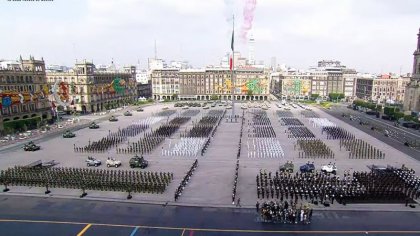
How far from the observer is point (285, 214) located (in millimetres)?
28031

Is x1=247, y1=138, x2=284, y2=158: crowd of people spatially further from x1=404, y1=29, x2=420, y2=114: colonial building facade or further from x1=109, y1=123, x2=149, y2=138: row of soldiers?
x1=404, y1=29, x2=420, y2=114: colonial building facade

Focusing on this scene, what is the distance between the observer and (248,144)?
6056 centimetres

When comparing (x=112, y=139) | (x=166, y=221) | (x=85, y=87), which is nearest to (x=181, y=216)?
(x=166, y=221)

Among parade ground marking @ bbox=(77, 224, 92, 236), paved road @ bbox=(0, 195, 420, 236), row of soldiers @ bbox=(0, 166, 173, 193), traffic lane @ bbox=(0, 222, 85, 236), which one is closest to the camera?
parade ground marking @ bbox=(77, 224, 92, 236)

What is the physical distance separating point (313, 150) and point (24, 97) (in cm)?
6828

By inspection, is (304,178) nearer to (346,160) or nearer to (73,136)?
(346,160)

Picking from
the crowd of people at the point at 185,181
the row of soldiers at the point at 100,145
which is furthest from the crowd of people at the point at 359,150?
the row of soldiers at the point at 100,145

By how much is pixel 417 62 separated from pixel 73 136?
105217 mm

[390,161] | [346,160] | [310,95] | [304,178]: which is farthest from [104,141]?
[310,95]

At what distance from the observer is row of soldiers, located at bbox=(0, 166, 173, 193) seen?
35469 millimetres

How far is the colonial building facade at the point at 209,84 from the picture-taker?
174 m

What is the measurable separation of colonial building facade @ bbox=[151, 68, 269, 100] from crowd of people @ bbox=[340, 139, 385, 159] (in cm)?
11445

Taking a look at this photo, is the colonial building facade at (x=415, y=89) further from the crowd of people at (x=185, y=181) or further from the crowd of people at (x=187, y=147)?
the crowd of people at (x=185, y=181)

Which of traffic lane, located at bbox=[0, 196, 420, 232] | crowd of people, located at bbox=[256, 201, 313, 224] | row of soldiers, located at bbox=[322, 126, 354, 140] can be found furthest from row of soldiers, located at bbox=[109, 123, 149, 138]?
crowd of people, located at bbox=[256, 201, 313, 224]
